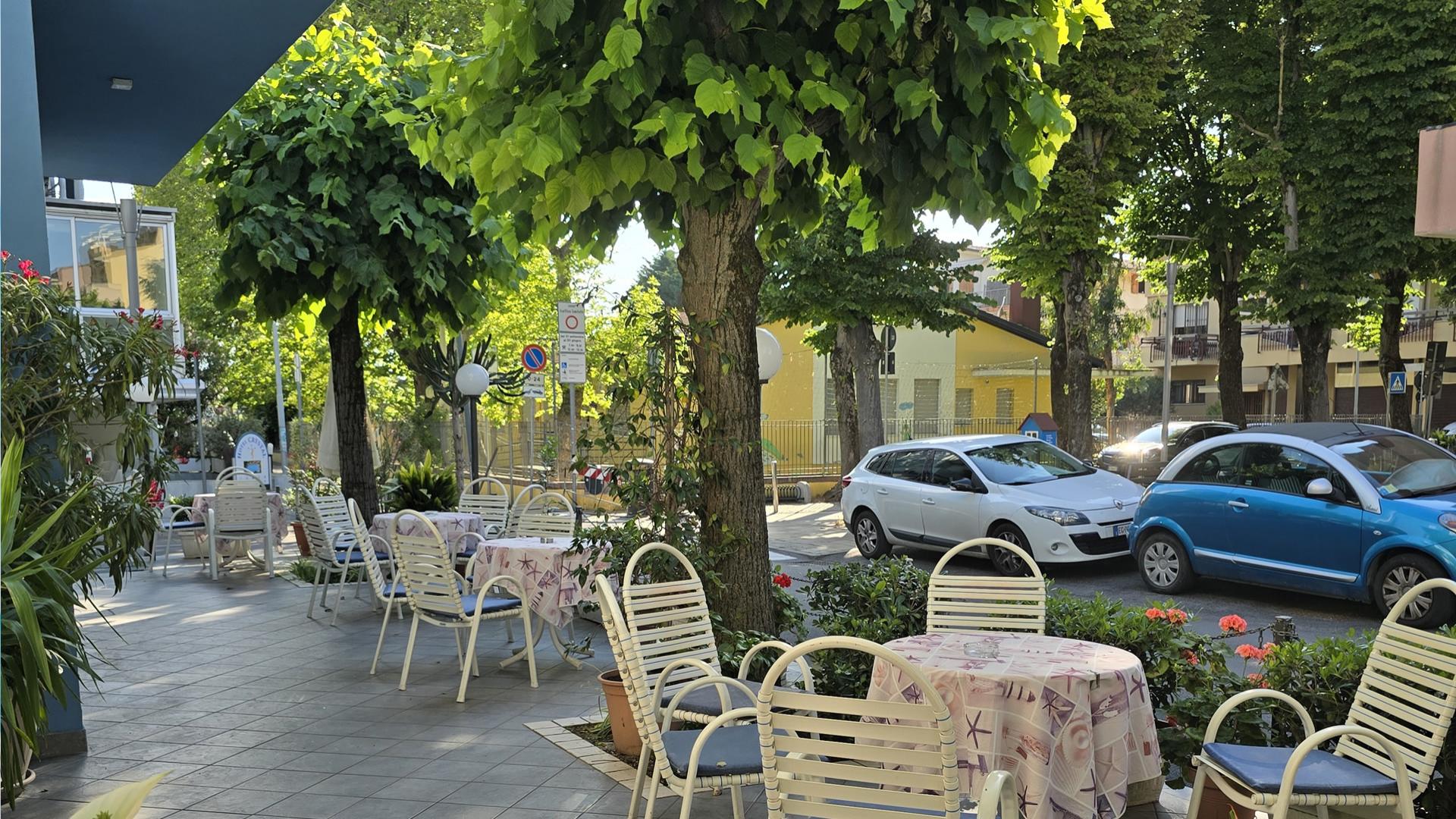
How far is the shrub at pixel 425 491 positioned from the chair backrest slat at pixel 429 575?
6.11 m

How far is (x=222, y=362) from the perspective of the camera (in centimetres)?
3762

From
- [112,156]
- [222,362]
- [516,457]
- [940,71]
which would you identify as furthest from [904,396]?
[940,71]

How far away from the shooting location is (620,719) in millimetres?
5691

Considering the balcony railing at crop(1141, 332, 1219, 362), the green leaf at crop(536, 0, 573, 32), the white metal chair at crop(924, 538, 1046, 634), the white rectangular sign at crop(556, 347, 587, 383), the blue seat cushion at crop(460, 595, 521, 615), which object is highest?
the green leaf at crop(536, 0, 573, 32)

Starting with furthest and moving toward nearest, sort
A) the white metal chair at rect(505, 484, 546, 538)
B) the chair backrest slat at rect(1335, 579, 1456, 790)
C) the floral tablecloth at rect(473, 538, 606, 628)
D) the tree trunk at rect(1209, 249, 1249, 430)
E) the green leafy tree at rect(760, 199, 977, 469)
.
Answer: the tree trunk at rect(1209, 249, 1249, 430) < the green leafy tree at rect(760, 199, 977, 469) < the white metal chair at rect(505, 484, 546, 538) < the floral tablecloth at rect(473, 538, 606, 628) < the chair backrest slat at rect(1335, 579, 1456, 790)

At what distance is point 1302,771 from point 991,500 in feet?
28.1

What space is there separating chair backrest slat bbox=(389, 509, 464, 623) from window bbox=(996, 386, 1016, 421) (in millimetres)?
31504

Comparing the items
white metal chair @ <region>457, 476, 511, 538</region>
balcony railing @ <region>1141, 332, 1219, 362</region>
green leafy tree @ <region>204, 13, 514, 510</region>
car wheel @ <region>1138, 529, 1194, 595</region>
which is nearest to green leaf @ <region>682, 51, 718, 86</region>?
green leafy tree @ <region>204, 13, 514, 510</region>

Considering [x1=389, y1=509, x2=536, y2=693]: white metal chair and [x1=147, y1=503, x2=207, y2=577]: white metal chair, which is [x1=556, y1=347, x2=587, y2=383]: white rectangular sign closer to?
[x1=389, y1=509, x2=536, y2=693]: white metal chair

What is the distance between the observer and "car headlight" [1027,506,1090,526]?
463 inches

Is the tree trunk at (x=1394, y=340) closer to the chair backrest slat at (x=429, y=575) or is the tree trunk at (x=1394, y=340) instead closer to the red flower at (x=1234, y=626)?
the red flower at (x=1234, y=626)

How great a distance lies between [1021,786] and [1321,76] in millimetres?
21125

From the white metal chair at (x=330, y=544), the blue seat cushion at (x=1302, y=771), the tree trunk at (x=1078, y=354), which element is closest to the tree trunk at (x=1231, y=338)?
the tree trunk at (x=1078, y=354)

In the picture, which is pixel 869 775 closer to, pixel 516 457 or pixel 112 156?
pixel 112 156
